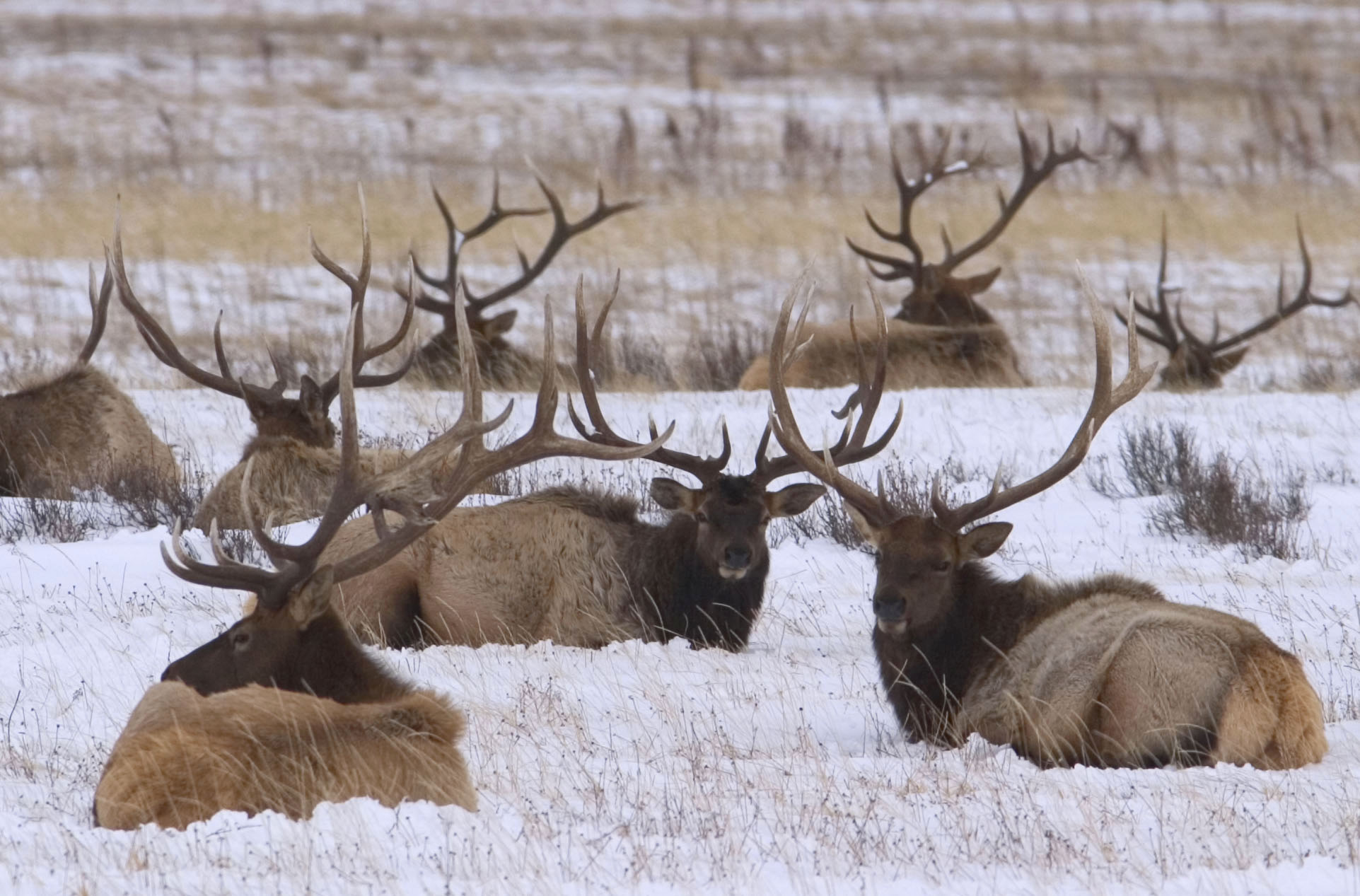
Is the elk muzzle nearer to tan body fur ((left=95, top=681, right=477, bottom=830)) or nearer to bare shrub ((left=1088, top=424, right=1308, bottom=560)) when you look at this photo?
tan body fur ((left=95, top=681, right=477, bottom=830))

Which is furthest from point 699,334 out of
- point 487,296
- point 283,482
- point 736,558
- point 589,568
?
point 736,558

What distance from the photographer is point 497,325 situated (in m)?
15.2

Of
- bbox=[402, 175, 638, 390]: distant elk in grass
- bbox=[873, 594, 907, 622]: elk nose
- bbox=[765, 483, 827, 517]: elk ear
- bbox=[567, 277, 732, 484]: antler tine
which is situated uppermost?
bbox=[567, 277, 732, 484]: antler tine

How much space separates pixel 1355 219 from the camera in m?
26.1

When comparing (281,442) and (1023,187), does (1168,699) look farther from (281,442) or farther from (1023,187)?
(1023,187)

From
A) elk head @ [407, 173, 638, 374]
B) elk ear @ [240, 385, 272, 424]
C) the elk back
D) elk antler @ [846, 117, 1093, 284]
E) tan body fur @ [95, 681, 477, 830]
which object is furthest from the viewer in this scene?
elk antler @ [846, 117, 1093, 284]

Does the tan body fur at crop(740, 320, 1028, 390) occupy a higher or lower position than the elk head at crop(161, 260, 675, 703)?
lower

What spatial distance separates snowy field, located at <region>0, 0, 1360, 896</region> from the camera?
4758 millimetres

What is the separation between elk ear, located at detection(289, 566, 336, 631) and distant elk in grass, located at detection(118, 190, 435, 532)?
2686 millimetres

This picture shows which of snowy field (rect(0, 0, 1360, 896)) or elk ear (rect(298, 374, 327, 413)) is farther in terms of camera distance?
elk ear (rect(298, 374, 327, 413))

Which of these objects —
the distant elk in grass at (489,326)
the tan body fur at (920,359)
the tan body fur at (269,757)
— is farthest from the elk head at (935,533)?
the distant elk in grass at (489,326)

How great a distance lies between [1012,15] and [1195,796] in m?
53.2

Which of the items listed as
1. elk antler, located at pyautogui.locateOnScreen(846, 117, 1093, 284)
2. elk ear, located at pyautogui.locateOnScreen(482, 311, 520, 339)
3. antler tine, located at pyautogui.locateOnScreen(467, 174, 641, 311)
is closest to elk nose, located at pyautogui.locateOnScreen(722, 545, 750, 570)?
antler tine, located at pyautogui.locateOnScreen(467, 174, 641, 311)

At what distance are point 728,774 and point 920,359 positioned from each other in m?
9.12
